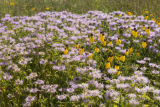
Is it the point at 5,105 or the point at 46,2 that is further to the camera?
the point at 46,2

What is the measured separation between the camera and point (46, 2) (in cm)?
1097

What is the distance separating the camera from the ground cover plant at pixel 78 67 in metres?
2.82

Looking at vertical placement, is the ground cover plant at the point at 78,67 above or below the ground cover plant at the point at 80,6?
below

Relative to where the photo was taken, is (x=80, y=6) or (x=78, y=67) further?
(x=80, y=6)

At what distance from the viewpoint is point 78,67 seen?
3.46 metres

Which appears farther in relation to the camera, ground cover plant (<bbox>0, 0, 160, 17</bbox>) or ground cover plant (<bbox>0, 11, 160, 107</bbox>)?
ground cover plant (<bbox>0, 0, 160, 17</bbox>)

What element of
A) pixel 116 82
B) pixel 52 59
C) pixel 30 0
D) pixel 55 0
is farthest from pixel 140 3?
pixel 116 82

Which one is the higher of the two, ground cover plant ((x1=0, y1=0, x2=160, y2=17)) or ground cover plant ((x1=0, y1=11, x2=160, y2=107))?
ground cover plant ((x1=0, y1=0, x2=160, y2=17))

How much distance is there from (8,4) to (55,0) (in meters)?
2.47

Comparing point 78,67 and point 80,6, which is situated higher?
point 80,6

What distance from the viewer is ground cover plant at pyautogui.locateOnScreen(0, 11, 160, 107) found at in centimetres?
282

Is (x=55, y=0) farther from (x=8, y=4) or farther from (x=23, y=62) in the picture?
(x=23, y=62)

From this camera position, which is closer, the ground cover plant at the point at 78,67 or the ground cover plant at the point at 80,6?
the ground cover plant at the point at 78,67

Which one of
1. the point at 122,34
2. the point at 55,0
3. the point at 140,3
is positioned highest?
the point at 55,0
